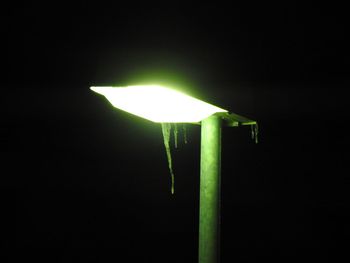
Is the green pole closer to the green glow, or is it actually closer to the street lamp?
the street lamp

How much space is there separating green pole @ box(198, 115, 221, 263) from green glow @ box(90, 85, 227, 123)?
4.9 inches

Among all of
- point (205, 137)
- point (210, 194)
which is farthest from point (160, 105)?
point (210, 194)

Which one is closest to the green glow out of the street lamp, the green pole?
the street lamp

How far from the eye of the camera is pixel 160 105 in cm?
198

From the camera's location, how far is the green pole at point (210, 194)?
2.02 metres

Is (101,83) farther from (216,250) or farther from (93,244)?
(93,244)

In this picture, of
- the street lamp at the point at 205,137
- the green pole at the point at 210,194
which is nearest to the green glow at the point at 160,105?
the street lamp at the point at 205,137

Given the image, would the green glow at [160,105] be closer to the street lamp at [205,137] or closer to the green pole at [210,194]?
the street lamp at [205,137]

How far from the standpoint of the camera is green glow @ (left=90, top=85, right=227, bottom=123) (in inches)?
71.4

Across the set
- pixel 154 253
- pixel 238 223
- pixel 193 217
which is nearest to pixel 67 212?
pixel 154 253

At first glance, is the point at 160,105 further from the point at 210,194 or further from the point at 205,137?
the point at 210,194

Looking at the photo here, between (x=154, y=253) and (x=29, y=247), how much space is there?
4734 millimetres

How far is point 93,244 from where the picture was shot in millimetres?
11742

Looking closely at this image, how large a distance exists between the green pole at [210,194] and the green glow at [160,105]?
0.12 m
